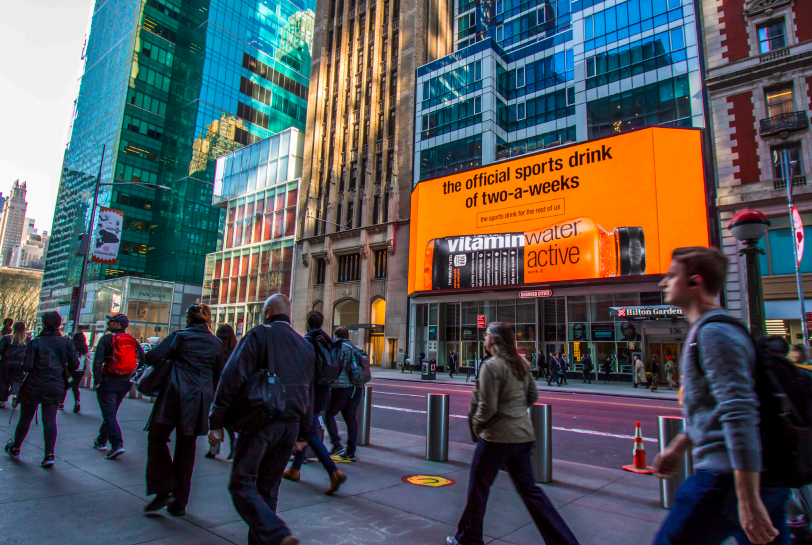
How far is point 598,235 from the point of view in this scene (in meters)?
28.8

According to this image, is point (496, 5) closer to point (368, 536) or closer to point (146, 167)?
point (368, 536)

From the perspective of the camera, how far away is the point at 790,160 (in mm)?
24359

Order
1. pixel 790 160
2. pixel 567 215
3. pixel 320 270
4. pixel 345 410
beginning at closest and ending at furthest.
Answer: pixel 345 410 < pixel 790 160 < pixel 567 215 < pixel 320 270

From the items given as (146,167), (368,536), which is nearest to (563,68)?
(368,536)

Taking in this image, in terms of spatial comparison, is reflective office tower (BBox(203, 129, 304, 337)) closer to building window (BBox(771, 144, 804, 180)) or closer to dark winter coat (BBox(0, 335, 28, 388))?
building window (BBox(771, 144, 804, 180))

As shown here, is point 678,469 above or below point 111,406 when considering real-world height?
below

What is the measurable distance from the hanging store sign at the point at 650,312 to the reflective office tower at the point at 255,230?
103 feet

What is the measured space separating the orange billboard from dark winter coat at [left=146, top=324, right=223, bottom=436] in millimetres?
25802

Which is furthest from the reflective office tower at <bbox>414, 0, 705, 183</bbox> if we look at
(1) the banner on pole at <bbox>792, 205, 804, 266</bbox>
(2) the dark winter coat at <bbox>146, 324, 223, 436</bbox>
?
(2) the dark winter coat at <bbox>146, 324, 223, 436</bbox>

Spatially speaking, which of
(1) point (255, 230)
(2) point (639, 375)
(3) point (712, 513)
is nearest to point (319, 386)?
(3) point (712, 513)

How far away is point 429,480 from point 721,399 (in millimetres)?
4618

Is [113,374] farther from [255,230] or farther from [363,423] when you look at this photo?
[255,230]

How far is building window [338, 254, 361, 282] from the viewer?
43.7m

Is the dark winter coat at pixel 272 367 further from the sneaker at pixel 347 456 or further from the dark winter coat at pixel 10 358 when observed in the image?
the dark winter coat at pixel 10 358
